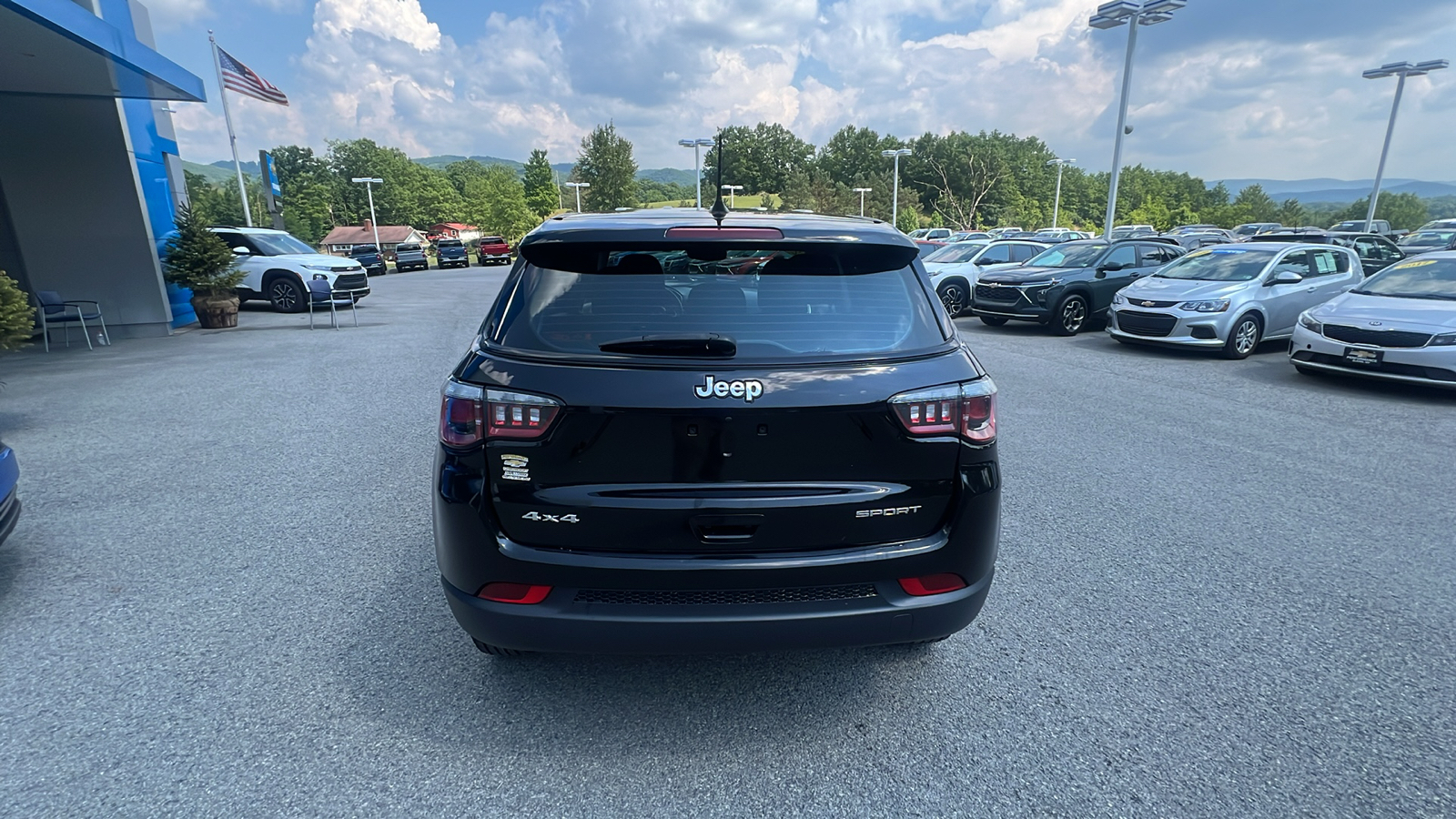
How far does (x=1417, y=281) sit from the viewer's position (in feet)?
29.5

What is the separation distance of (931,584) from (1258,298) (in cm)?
1106

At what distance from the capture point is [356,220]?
113 meters

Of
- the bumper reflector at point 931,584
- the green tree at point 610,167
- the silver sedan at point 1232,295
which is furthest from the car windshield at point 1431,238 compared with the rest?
the green tree at point 610,167

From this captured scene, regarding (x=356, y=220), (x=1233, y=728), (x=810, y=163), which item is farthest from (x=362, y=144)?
(x=1233, y=728)

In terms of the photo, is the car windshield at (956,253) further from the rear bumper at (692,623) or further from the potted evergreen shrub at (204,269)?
Result: the rear bumper at (692,623)

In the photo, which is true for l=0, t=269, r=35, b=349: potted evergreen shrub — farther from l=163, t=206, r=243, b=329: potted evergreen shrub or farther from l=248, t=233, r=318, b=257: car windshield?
l=248, t=233, r=318, b=257: car windshield

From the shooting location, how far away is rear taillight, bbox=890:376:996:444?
2.34m

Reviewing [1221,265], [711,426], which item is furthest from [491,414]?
[1221,265]

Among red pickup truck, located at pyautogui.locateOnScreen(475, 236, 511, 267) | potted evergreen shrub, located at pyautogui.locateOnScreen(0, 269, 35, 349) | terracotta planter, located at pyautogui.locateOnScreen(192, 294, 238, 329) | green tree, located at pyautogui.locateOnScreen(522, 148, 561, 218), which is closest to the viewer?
potted evergreen shrub, located at pyautogui.locateOnScreen(0, 269, 35, 349)

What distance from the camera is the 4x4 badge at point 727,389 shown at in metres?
2.24

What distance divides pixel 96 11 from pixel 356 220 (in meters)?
113

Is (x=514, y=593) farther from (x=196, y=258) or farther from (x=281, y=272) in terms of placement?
(x=281, y=272)

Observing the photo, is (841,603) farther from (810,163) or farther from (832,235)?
(810,163)

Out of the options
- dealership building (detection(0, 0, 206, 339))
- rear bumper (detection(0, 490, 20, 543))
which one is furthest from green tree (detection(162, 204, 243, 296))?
rear bumper (detection(0, 490, 20, 543))
